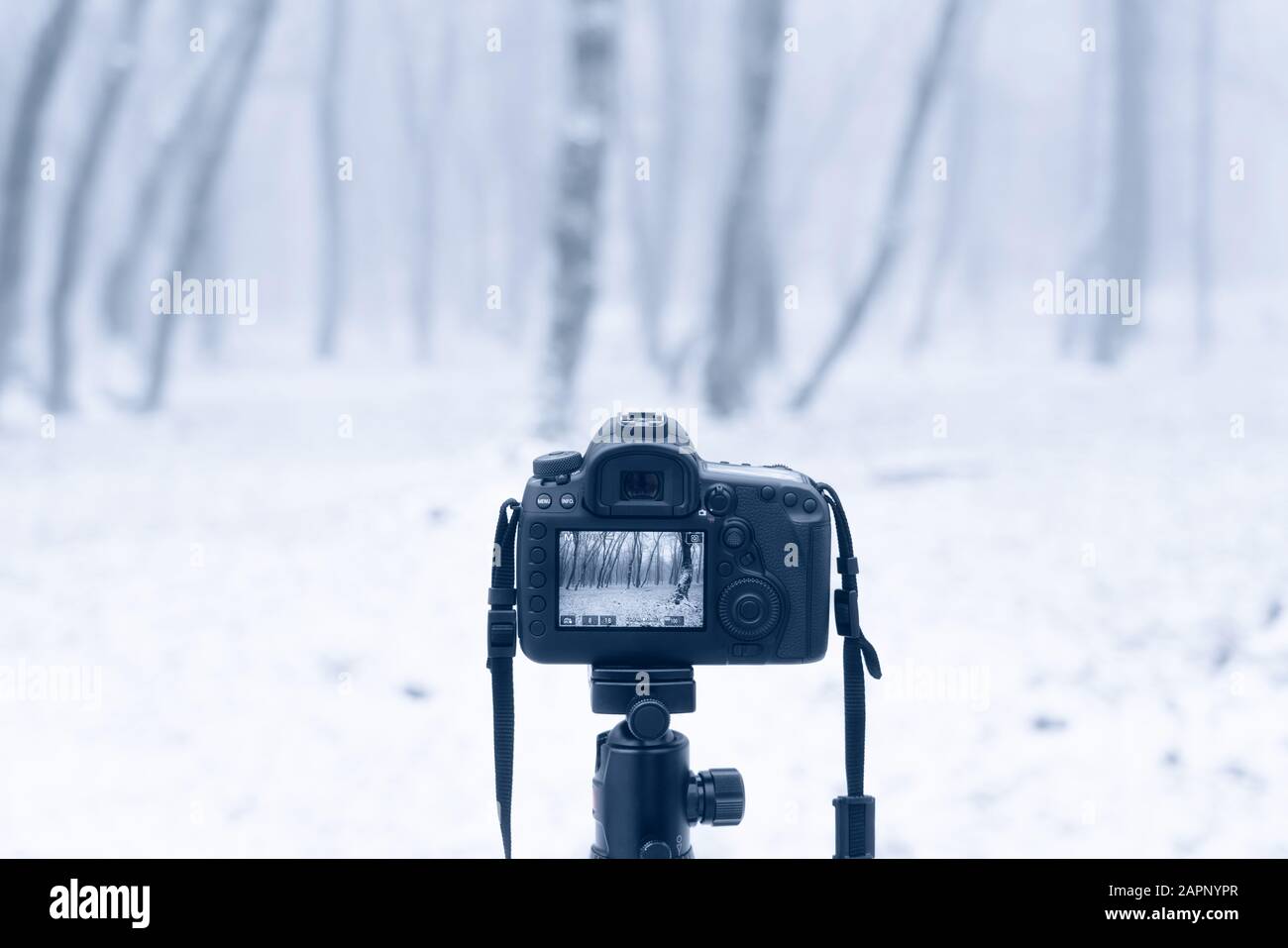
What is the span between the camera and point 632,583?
1845mm

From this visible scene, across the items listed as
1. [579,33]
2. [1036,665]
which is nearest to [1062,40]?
[579,33]

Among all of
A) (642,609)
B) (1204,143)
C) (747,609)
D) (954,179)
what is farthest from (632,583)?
(954,179)

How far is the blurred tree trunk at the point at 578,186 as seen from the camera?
6914 millimetres

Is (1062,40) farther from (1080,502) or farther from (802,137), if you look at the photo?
(1080,502)

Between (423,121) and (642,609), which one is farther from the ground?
(423,121)

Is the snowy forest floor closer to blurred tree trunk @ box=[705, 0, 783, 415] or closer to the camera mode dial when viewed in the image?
the camera mode dial

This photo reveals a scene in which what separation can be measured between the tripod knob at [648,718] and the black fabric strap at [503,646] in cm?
19

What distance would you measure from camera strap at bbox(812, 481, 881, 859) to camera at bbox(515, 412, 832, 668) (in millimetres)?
64

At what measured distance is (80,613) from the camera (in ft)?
16.6

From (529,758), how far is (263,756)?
82cm

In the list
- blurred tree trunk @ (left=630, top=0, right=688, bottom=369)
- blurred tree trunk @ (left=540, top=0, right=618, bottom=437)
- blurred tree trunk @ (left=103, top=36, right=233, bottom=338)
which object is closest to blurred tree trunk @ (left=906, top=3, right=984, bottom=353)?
blurred tree trunk @ (left=630, top=0, right=688, bottom=369)

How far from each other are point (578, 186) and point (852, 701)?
213 inches

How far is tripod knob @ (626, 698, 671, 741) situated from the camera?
6.04 ft

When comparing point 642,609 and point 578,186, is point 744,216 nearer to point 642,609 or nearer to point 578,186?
point 578,186
